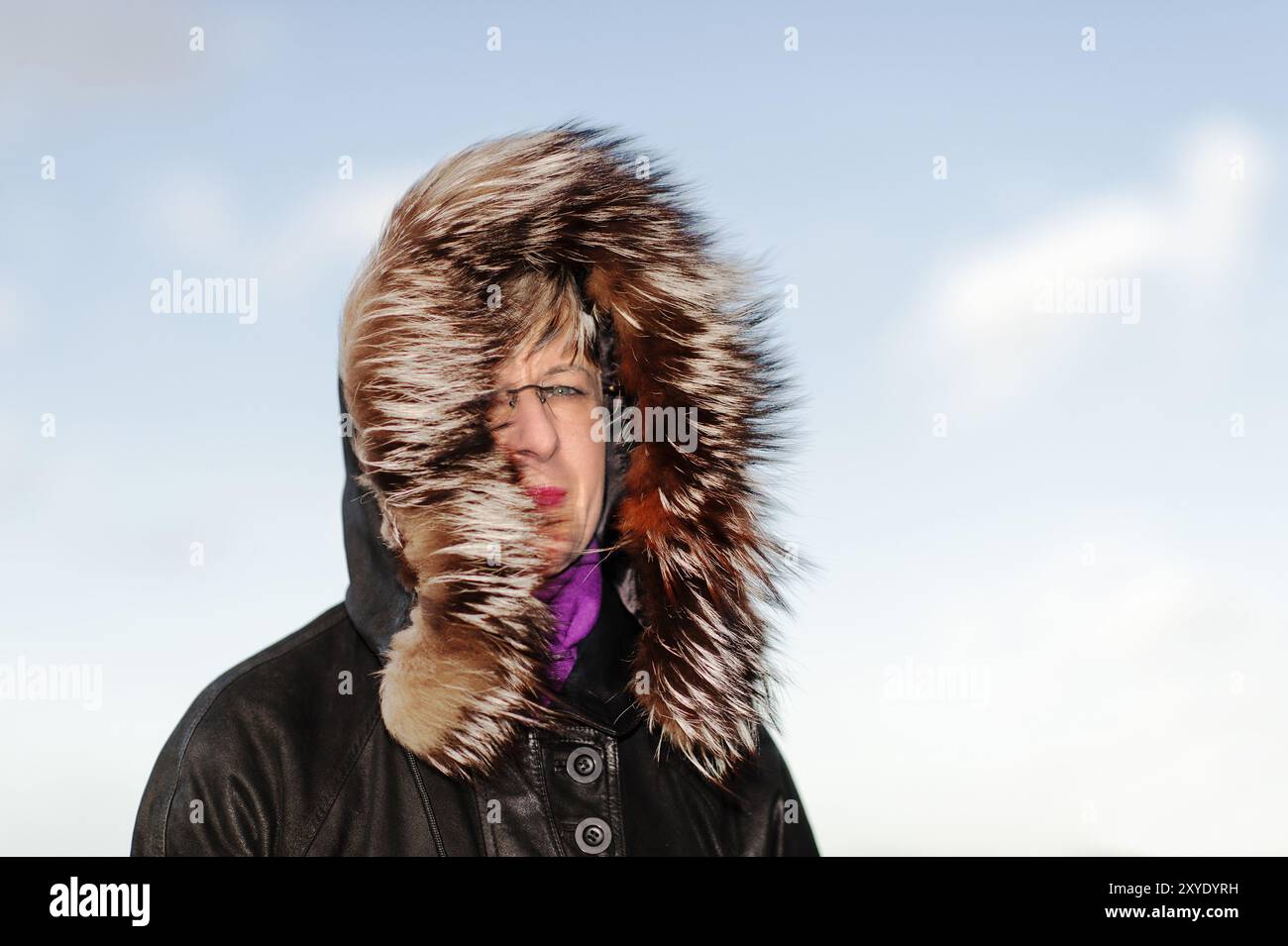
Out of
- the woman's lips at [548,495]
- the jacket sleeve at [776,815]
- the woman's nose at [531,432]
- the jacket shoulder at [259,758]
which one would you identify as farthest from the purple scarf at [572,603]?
the jacket sleeve at [776,815]

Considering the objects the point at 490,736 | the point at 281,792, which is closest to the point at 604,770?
the point at 490,736

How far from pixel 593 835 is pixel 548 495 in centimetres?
67

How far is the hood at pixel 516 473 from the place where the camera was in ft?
6.71

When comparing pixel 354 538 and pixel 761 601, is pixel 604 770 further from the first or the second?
pixel 354 538

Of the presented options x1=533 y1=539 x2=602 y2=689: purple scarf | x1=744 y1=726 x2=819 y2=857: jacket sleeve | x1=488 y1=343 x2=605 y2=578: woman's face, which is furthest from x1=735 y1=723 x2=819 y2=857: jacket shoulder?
x1=488 y1=343 x2=605 y2=578: woman's face

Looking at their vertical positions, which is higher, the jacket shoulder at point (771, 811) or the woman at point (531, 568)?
the woman at point (531, 568)

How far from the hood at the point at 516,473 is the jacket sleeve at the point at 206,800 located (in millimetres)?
267

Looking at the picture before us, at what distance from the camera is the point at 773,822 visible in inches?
95.0

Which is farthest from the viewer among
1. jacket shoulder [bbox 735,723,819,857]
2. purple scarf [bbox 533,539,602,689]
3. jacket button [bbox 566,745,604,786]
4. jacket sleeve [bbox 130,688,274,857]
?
jacket shoulder [bbox 735,723,819,857]

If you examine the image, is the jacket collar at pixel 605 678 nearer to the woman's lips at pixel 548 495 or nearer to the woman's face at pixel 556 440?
the woman's face at pixel 556 440

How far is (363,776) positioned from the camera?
6.70 ft

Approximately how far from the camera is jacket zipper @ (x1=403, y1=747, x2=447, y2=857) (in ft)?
6.59

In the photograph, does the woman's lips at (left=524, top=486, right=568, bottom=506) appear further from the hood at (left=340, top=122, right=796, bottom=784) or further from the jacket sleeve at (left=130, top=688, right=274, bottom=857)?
the jacket sleeve at (left=130, top=688, right=274, bottom=857)
